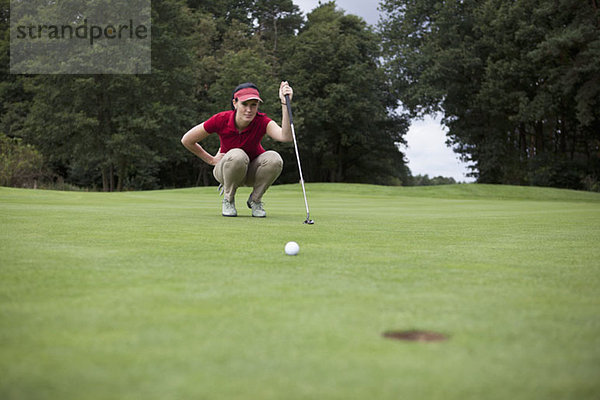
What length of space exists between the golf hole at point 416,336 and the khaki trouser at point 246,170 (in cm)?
570

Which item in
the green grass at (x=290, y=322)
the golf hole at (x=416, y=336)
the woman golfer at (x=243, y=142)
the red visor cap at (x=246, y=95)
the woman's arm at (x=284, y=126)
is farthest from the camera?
the woman golfer at (x=243, y=142)

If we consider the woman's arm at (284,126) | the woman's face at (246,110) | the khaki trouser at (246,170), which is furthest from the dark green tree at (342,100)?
the woman's face at (246,110)

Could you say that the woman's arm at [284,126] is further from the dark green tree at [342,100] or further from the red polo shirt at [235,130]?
the dark green tree at [342,100]

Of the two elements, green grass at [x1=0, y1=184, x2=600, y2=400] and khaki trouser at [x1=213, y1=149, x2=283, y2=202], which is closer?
green grass at [x1=0, y1=184, x2=600, y2=400]

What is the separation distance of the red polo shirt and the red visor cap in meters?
0.31

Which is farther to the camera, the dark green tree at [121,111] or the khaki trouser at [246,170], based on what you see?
the dark green tree at [121,111]

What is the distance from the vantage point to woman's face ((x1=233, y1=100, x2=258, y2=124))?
729 cm

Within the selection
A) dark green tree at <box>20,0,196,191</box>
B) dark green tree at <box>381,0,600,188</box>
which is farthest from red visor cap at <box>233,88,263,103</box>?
dark green tree at <box>20,0,196,191</box>

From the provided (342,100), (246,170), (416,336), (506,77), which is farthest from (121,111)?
(416,336)

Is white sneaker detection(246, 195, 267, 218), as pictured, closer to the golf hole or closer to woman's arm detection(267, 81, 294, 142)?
woman's arm detection(267, 81, 294, 142)

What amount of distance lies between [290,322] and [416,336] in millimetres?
427

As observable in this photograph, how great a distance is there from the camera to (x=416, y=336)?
179cm

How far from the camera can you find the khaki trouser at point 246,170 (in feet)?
24.7

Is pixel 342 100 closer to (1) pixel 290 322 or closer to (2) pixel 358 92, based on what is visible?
(2) pixel 358 92
